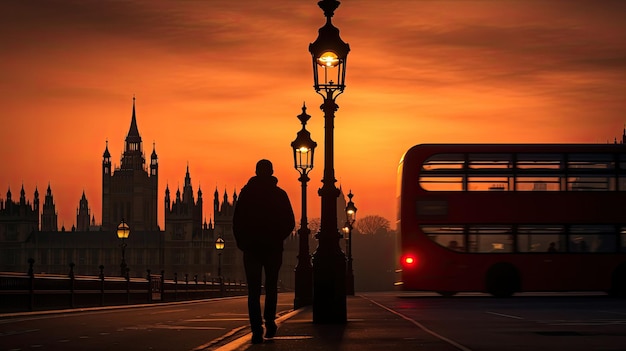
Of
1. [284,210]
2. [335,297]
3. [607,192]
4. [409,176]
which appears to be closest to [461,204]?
[409,176]

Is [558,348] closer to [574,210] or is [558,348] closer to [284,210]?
[284,210]

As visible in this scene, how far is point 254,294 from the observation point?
42.1 feet

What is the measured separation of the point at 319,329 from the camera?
15164 millimetres

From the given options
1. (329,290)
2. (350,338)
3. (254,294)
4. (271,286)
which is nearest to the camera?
(254,294)

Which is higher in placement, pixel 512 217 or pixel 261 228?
pixel 512 217

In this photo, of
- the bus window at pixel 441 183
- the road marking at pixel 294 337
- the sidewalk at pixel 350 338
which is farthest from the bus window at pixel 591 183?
the road marking at pixel 294 337

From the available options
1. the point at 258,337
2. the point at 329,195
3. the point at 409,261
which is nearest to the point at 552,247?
the point at 409,261

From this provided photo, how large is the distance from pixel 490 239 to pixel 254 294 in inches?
725

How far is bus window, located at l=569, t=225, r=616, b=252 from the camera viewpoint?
98.8 ft

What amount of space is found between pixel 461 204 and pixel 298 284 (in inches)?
201

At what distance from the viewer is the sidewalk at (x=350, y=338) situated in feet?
38.8

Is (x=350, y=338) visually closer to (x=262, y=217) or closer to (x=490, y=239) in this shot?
(x=262, y=217)

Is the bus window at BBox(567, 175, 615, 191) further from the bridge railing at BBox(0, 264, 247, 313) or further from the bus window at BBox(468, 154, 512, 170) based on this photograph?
the bridge railing at BBox(0, 264, 247, 313)

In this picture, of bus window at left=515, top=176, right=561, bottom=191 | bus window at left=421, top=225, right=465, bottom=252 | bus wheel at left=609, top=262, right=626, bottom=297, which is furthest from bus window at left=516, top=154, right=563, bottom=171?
bus wheel at left=609, top=262, right=626, bottom=297
